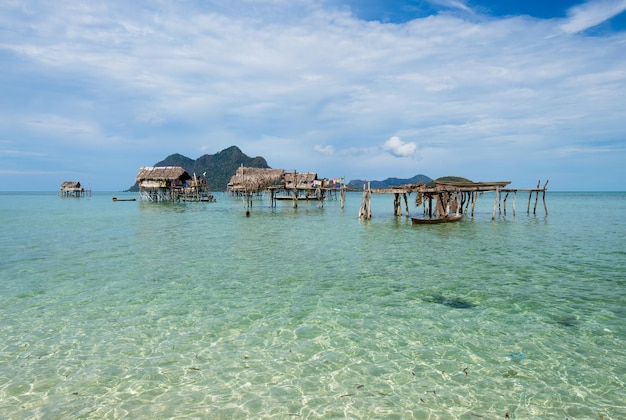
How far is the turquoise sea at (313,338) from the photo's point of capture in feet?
15.3

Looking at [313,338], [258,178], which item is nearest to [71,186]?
[258,178]

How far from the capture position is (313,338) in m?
6.55

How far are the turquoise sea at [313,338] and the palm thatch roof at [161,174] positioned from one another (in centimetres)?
4618

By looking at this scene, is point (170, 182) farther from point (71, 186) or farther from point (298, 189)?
point (71, 186)

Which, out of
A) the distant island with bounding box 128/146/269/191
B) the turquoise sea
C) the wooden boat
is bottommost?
the turquoise sea

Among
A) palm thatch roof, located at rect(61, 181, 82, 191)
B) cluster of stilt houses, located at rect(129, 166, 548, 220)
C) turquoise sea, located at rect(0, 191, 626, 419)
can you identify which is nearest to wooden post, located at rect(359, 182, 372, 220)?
cluster of stilt houses, located at rect(129, 166, 548, 220)

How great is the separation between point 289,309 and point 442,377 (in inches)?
140

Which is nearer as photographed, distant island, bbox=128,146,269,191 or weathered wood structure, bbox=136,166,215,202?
weathered wood structure, bbox=136,166,215,202

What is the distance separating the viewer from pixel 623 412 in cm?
442

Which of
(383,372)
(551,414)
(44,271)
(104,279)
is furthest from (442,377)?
(44,271)

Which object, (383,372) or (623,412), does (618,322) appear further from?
(383,372)

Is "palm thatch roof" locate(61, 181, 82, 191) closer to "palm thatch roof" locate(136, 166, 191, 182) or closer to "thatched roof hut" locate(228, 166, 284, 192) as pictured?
"palm thatch roof" locate(136, 166, 191, 182)

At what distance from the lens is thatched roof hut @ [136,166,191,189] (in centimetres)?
5794

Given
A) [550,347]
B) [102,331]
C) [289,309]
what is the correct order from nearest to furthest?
[550,347]
[102,331]
[289,309]
